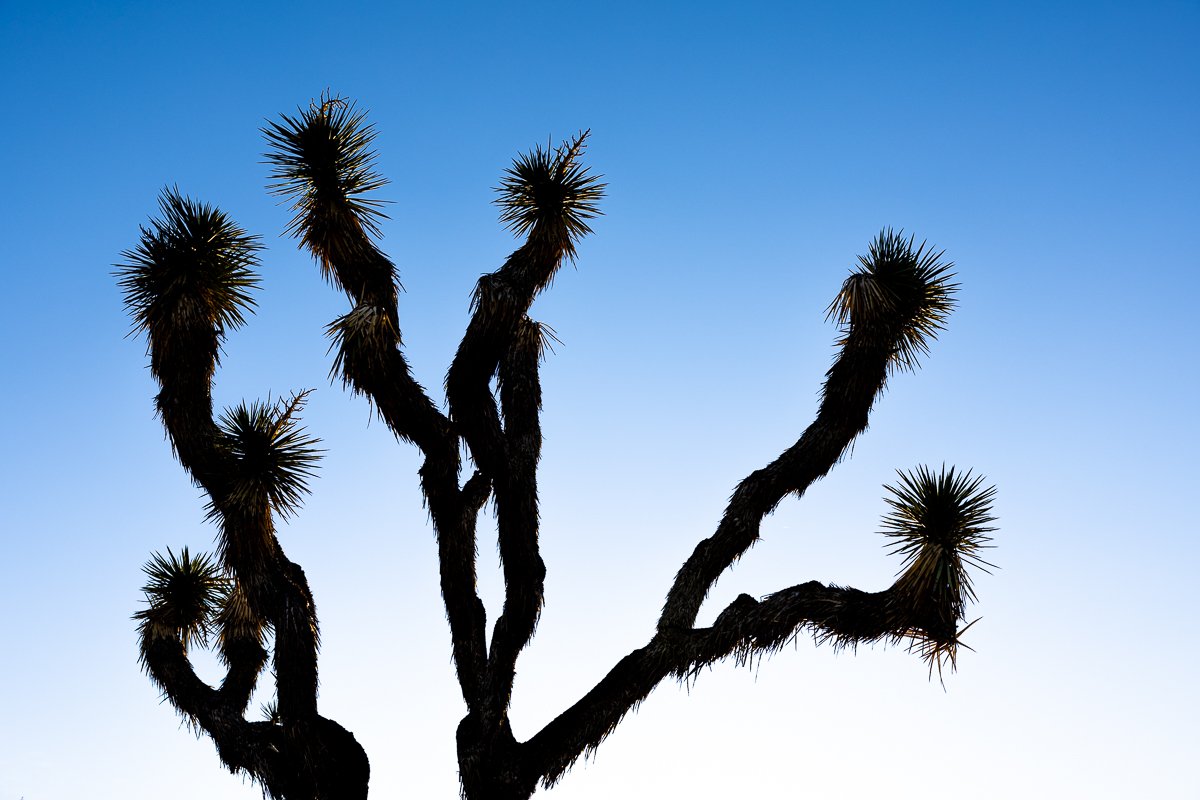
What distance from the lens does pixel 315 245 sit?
35.8 ft

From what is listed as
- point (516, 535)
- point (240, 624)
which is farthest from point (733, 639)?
point (240, 624)

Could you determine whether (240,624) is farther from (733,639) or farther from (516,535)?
(733,639)

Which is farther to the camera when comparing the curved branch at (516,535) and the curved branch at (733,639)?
the curved branch at (516,535)

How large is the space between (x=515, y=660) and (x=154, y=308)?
15.5ft

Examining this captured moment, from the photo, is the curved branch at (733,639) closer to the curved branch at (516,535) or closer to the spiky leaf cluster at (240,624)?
the curved branch at (516,535)

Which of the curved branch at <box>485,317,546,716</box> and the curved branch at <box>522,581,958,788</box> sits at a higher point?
the curved branch at <box>485,317,546,716</box>

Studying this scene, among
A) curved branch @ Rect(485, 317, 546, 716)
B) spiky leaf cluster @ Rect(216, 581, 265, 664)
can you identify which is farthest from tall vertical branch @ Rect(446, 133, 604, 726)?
spiky leaf cluster @ Rect(216, 581, 265, 664)

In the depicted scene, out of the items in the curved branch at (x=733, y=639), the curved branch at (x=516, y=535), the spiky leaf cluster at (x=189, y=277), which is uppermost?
the spiky leaf cluster at (x=189, y=277)

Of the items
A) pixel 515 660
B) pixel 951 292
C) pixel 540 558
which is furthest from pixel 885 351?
pixel 515 660

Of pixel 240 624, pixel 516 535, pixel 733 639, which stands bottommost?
pixel 733 639

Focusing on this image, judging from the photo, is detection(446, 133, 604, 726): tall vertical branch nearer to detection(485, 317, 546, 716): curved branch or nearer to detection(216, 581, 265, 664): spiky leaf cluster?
detection(485, 317, 546, 716): curved branch

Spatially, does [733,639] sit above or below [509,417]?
below

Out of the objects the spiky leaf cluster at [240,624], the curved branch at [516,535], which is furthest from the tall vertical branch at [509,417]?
the spiky leaf cluster at [240,624]

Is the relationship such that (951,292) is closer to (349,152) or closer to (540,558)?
(540,558)
